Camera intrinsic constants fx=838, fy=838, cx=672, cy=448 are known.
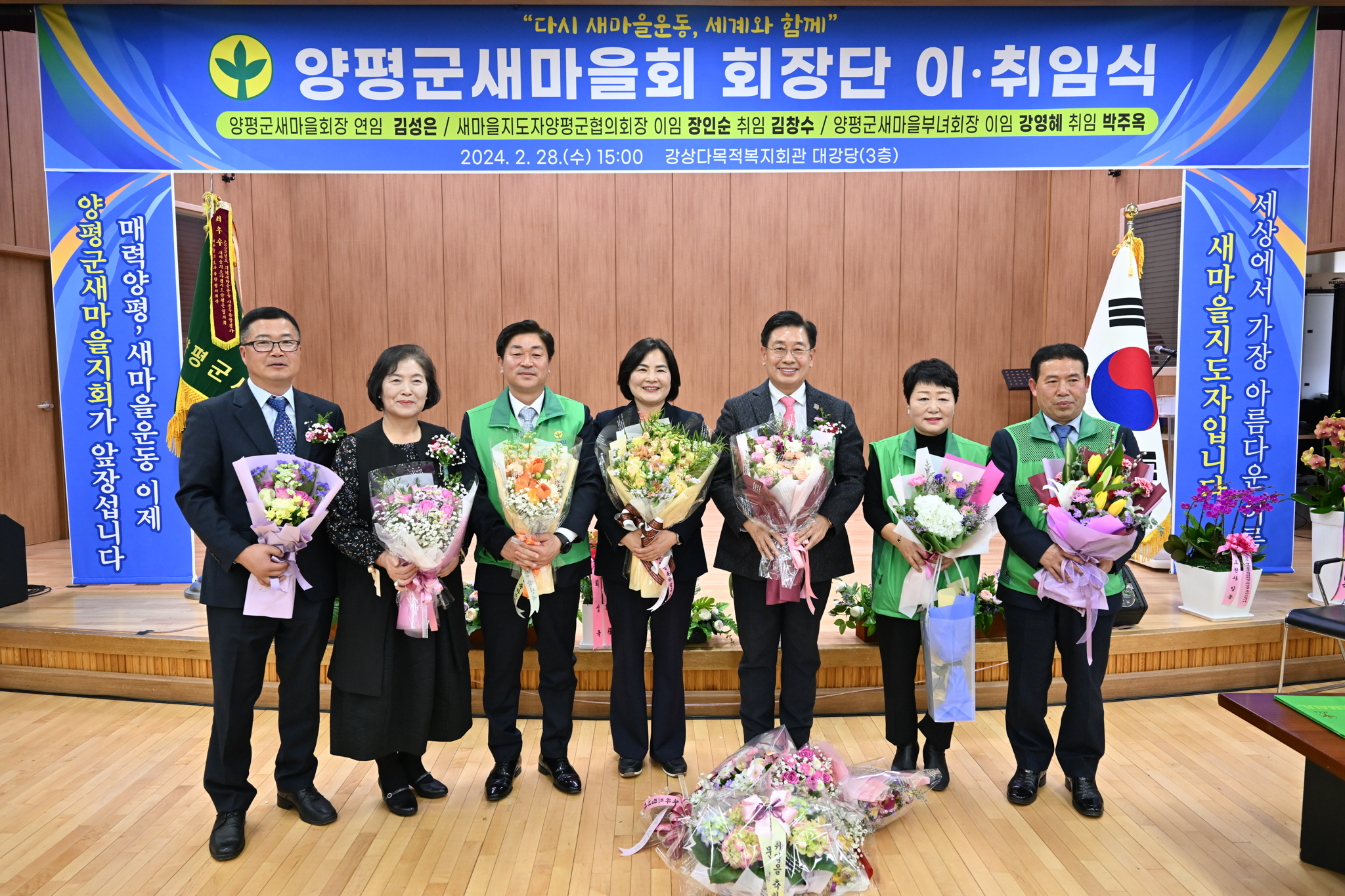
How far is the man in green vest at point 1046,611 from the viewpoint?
8.81 ft

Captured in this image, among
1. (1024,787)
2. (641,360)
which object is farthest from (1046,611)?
(641,360)

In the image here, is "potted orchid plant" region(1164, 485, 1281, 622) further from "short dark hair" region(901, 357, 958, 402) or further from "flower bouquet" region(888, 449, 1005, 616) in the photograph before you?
"short dark hair" region(901, 357, 958, 402)

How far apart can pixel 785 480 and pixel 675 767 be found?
117cm

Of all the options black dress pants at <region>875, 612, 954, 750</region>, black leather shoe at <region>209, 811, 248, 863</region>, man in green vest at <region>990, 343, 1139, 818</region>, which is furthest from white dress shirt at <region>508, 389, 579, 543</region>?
man in green vest at <region>990, 343, 1139, 818</region>

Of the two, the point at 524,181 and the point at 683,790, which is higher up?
the point at 524,181

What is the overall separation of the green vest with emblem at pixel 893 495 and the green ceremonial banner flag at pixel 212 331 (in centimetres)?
331

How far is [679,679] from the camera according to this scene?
2953 millimetres

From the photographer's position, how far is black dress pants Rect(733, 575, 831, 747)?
2.80 metres

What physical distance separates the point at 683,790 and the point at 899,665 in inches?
33.5

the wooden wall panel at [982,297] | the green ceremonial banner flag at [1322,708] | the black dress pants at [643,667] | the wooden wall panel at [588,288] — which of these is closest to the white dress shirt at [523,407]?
the black dress pants at [643,667]

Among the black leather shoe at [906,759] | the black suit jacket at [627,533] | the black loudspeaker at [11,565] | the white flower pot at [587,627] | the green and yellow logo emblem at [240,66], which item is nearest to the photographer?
the black suit jacket at [627,533]

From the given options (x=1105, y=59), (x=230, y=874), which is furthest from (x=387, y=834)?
(x=1105, y=59)

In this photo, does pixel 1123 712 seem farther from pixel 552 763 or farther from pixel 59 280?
pixel 59 280

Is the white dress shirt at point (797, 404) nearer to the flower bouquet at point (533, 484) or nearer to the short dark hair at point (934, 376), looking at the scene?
the short dark hair at point (934, 376)
